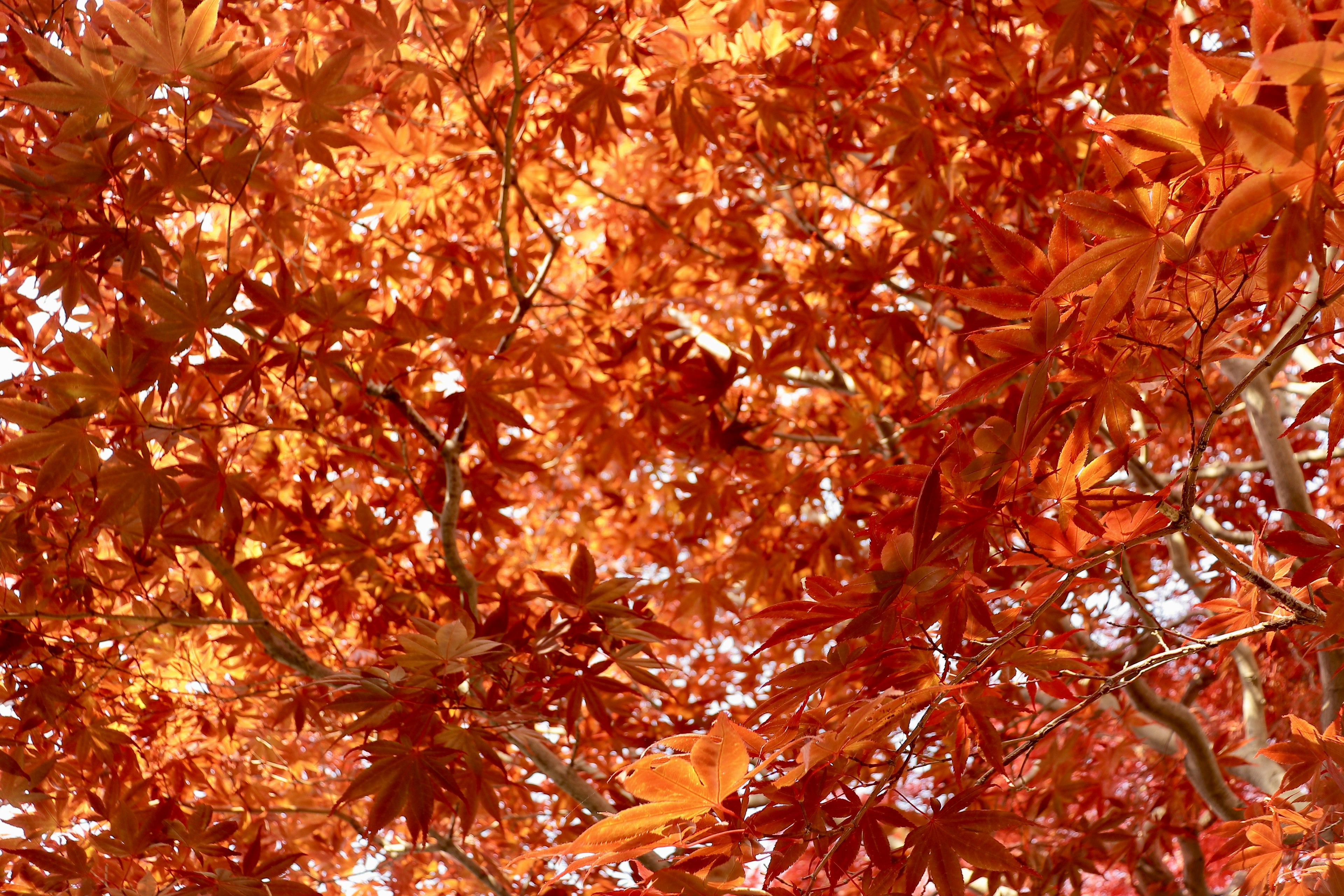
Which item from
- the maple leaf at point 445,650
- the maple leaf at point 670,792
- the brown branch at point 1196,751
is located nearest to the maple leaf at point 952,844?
the maple leaf at point 670,792

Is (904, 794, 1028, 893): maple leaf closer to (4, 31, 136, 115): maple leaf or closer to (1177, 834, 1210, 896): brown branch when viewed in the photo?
(4, 31, 136, 115): maple leaf

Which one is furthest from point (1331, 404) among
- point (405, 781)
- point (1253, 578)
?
point (405, 781)

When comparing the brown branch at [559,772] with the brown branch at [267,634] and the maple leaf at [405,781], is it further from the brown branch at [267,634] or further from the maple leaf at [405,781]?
the brown branch at [267,634]

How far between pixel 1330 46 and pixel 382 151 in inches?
111

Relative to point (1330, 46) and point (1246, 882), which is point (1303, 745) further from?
point (1330, 46)

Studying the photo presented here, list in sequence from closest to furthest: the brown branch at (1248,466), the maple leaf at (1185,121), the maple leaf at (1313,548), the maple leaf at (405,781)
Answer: the maple leaf at (1185,121), the maple leaf at (1313,548), the maple leaf at (405,781), the brown branch at (1248,466)

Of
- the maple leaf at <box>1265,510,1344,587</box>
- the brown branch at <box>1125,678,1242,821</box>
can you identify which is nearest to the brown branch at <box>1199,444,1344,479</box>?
the brown branch at <box>1125,678,1242,821</box>

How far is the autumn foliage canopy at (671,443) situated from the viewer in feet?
3.28

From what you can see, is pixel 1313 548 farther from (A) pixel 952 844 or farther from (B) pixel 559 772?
(B) pixel 559 772

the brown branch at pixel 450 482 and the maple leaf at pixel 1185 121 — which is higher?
the brown branch at pixel 450 482

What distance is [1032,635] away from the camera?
4.04 ft

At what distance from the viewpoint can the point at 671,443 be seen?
302 cm

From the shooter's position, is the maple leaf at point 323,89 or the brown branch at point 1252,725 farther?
the brown branch at point 1252,725

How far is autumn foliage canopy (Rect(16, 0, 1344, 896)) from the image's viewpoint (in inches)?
39.4
